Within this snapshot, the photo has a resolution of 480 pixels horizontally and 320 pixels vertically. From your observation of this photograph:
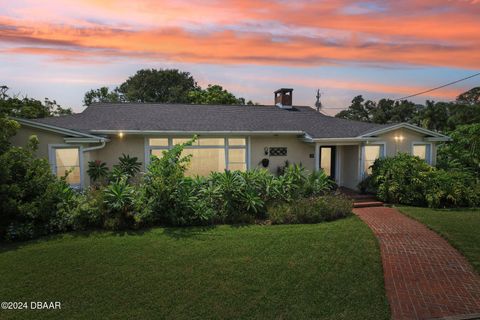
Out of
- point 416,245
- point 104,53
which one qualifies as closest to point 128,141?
point 104,53

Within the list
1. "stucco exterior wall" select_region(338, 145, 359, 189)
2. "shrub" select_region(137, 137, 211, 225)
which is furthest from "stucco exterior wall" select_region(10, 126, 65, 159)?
"stucco exterior wall" select_region(338, 145, 359, 189)

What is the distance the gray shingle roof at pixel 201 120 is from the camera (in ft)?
40.4

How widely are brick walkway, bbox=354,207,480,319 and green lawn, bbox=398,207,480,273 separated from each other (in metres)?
0.21

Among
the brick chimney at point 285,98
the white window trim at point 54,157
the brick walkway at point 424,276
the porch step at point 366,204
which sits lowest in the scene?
the brick walkway at point 424,276

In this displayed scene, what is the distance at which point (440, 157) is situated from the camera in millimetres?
16047

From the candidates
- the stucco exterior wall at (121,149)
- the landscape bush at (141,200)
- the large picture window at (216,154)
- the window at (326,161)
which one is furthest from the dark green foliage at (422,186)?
the stucco exterior wall at (121,149)

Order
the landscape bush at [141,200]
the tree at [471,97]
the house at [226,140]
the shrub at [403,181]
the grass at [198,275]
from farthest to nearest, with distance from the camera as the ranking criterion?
the tree at [471,97] < the shrub at [403,181] < the house at [226,140] < the landscape bush at [141,200] < the grass at [198,275]

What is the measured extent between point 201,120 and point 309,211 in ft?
23.4

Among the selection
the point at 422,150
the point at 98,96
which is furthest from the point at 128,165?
the point at 98,96

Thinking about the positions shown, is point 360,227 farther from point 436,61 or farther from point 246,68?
point 246,68

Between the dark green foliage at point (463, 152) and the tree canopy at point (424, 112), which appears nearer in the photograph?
the dark green foliage at point (463, 152)

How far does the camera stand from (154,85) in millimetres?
45406

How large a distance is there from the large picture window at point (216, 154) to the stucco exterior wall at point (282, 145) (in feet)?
1.56

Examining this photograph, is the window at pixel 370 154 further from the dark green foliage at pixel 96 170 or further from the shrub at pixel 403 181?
the dark green foliage at pixel 96 170
